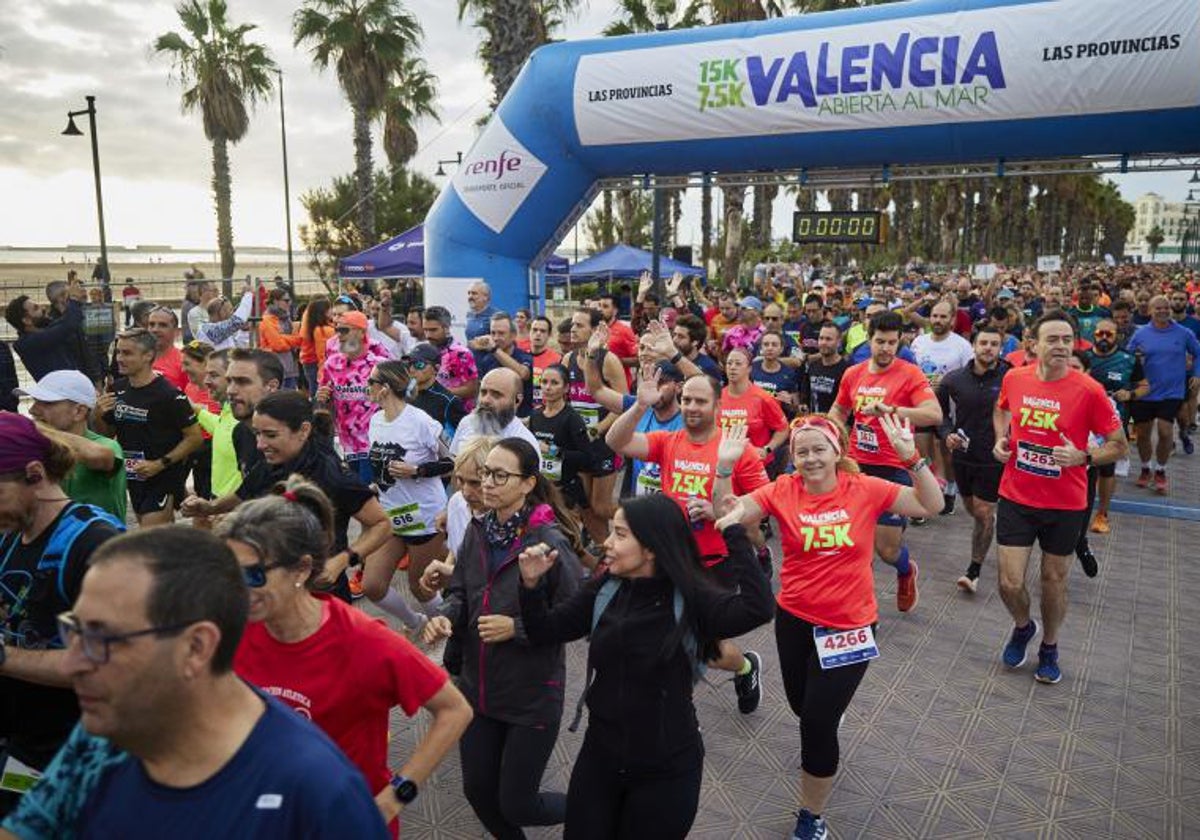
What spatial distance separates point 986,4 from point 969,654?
294 inches

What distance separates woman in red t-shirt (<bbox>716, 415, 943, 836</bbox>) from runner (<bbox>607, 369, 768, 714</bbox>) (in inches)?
25.3

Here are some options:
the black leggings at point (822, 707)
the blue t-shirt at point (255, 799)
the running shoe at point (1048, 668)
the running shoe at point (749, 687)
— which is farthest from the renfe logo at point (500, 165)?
the blue t-shirt at point (255, 799)

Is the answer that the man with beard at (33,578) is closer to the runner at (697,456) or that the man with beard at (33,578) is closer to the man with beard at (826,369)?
the runner at (697,456)

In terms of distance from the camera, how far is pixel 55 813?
1557 mm

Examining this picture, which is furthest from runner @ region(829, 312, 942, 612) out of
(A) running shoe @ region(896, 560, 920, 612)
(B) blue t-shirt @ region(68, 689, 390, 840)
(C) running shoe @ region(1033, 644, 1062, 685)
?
(B) blue t-shirt @ region(68, 689, 390, 840)

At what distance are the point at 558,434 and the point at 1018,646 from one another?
3181 mm

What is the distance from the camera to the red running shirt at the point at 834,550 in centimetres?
345

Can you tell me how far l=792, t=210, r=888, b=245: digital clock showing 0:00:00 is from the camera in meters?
12.3

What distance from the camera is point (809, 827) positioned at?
11.3 feet

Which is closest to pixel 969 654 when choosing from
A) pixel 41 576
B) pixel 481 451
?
pixel 481 451

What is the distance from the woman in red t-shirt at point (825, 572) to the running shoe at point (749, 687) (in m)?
0.83

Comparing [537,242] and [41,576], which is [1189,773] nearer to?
[41,576]

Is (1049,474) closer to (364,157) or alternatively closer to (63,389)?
(63,389)

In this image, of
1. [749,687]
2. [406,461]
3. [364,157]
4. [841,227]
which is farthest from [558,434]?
[364,157]
